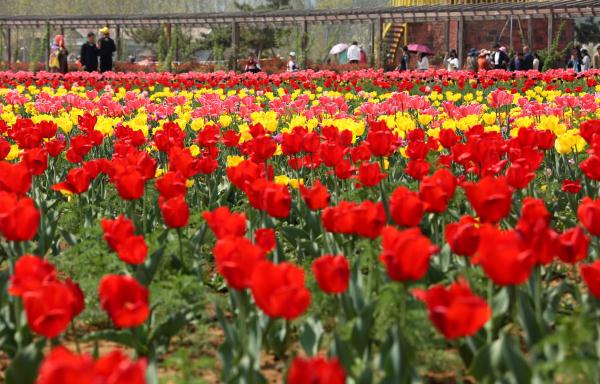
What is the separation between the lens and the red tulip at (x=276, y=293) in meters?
2.09

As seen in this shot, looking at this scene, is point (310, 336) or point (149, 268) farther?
point (149, 268)

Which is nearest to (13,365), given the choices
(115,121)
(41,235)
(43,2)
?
(41,235)

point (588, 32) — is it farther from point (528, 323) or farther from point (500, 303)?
point (528, 323)

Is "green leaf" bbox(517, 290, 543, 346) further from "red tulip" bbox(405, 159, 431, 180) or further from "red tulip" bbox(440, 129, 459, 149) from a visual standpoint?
"red tulip" bbox(440, 129, 459, 149)

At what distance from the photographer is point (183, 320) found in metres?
3.00

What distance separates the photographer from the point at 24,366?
2414 millimetres

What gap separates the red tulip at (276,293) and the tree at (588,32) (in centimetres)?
4145

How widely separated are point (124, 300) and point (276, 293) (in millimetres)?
397

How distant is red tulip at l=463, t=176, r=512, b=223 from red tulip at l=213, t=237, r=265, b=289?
0.86 m

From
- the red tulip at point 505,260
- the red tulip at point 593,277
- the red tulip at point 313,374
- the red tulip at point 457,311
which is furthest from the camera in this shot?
the red tulip at point 593,277

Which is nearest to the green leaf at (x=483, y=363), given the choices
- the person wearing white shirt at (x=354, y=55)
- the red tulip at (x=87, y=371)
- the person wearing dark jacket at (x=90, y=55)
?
the red tulip at (x=87, y=371)

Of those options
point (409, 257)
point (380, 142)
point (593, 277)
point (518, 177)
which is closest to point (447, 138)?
point (380, 142)

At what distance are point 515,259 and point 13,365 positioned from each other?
125 cm

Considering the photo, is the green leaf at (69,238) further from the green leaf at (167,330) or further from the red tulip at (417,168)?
the red tulip at (417,168)
